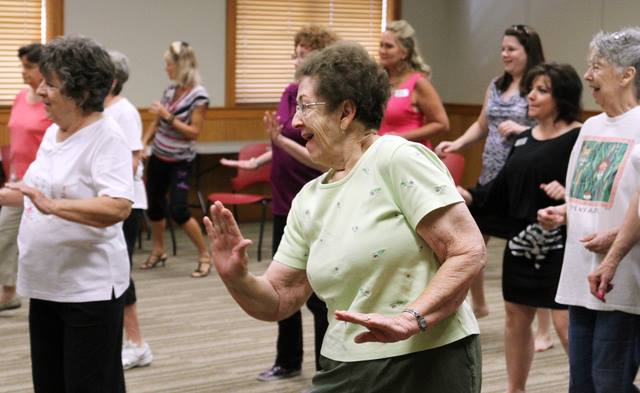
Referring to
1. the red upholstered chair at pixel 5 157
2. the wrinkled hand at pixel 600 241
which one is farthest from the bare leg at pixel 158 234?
the wrinkled hand at pixel 600 241

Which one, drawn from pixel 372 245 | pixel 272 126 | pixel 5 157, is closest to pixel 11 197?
pixel 272 126

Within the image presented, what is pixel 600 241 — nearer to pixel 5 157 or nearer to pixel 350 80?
pixel 350 80

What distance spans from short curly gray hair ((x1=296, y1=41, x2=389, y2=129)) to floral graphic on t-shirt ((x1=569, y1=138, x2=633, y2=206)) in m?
1.11

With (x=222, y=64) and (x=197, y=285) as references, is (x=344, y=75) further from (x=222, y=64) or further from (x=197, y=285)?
(x=222, y=64)

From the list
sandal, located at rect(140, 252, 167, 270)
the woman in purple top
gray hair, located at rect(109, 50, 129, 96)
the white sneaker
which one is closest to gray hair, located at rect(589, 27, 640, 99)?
the woman in purple top

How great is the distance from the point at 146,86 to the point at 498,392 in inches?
202

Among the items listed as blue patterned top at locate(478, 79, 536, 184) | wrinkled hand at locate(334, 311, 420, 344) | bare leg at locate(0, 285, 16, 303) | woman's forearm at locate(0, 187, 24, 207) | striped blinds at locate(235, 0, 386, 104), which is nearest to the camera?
wrinkled hand at locate(334, 311, 420, 344)

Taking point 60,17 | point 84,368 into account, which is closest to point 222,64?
point 60,17

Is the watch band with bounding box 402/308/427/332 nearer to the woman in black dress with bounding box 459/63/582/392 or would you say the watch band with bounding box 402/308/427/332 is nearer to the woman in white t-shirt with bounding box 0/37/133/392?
the woman in white t-shirt with bounding box 0/37/133/392

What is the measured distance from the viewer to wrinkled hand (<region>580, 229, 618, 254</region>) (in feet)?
9.77

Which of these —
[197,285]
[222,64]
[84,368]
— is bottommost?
[197,285]

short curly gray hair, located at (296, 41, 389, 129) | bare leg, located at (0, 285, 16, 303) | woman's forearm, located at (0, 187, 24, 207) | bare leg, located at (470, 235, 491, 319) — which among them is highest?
short curly gray hair, located at (296, 41, 389, 129)

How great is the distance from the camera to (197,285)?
6.72m

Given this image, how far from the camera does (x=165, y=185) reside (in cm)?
730
